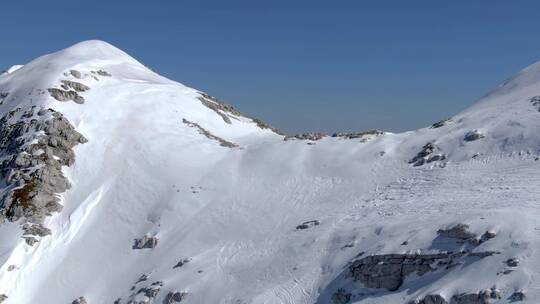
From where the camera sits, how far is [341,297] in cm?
2617

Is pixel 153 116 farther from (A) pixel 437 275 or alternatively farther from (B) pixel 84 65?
(A) pixel 437 275

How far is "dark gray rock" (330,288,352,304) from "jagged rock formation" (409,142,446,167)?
14556 mm

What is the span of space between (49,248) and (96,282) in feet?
15.8

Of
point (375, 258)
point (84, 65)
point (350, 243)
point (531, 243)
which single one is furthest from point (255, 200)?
point (84, 65)

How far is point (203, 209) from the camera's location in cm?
3862

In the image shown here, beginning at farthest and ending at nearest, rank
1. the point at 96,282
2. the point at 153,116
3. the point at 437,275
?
the point at 153,116
the point at 96,282
the point at 437,275

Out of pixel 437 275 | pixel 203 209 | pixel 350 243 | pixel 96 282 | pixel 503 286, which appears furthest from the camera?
pixel 203 209

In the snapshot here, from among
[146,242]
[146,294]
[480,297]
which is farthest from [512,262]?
[146,242]

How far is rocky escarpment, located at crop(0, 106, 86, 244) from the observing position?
123 ft

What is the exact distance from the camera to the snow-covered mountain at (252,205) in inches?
1001

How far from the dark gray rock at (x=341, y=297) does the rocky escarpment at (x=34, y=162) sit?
843 inches

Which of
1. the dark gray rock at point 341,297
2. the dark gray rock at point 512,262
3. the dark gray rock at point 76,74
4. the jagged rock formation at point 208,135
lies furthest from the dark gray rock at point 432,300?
the dark gray rock at point 76,74

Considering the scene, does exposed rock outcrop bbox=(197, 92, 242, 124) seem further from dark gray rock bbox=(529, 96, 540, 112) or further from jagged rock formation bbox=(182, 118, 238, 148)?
dark gray rock bbox=(529, 96, 540, 112)

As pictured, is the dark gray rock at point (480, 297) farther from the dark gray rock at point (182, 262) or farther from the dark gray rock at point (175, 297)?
the dark gray rock at point (182, 262)
